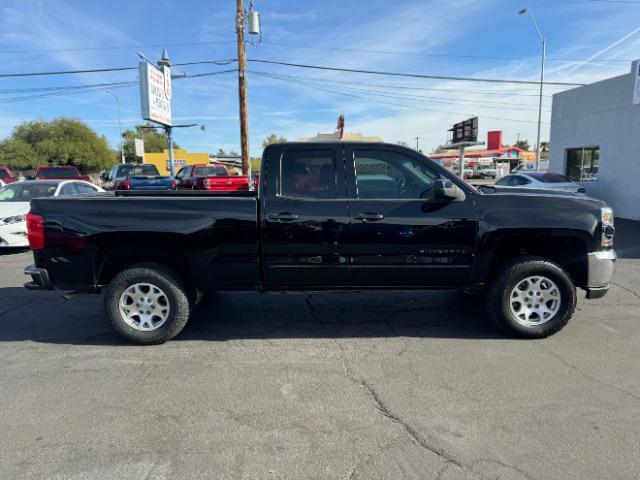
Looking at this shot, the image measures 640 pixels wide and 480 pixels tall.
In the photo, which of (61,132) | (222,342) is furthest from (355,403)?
(61,132)

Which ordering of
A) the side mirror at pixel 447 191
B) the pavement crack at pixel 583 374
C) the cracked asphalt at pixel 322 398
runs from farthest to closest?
the side mirror at pixel 447 191 < the pavement crack at pixel 583 374 < the cracked asphalt at pixel 322 398

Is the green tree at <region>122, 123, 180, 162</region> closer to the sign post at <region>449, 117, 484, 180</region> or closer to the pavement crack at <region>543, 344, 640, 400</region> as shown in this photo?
the sign post at <region>449, 117, 484, 180</region>

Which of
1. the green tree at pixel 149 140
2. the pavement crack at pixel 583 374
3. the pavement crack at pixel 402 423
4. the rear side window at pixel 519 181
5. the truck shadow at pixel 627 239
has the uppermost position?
the green tree at pixel 149 140

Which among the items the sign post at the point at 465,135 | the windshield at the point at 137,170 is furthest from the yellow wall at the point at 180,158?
the sign post at the point at 465,135

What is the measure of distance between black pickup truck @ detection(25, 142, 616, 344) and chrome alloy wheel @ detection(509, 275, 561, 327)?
1 cm

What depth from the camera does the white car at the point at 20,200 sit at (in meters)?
8.78

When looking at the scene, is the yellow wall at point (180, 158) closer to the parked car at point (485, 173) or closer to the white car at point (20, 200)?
the parked car at point (485, 173)

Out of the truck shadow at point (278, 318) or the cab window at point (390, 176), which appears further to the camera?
the truck shadow at point (278, 318)

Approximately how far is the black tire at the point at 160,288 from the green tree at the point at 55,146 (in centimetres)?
5877

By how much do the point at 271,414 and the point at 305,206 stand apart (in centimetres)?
198

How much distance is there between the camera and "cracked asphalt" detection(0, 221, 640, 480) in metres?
2.58

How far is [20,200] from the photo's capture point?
9602mm

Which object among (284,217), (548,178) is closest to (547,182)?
(548,178)

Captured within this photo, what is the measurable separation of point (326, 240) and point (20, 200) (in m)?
8.72
